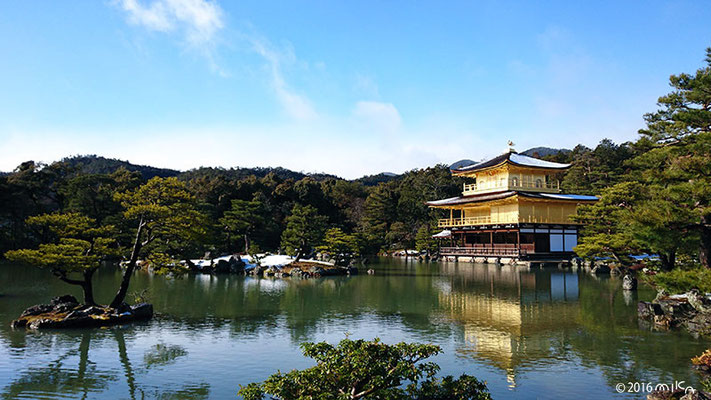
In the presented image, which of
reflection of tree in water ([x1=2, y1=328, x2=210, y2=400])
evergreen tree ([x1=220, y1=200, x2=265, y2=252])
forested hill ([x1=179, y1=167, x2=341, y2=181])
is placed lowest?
reflection of tree in water ([x1=2, y1=328, x2=210, y2=400])

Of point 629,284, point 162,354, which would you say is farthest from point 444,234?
point 162,354

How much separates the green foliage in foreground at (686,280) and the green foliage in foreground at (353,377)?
198 inches

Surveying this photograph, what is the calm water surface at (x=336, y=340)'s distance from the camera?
825cm

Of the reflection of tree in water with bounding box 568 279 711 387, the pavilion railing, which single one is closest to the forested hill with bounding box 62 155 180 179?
the pavilion railing

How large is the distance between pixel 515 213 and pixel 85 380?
32.5 m

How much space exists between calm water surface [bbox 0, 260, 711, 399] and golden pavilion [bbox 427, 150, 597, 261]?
49.4ft

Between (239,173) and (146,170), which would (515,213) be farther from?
(146,170)

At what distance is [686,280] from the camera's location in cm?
889

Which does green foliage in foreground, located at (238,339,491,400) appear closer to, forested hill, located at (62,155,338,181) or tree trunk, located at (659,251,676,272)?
tree trunk, located at (659,251,676,272)

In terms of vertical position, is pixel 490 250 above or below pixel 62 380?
above

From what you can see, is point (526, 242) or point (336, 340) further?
point (526, 242)

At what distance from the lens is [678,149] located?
432 inches

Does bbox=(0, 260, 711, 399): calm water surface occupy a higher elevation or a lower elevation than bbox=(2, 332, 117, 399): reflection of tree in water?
higher

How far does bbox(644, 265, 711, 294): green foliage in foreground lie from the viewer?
8.42 m
